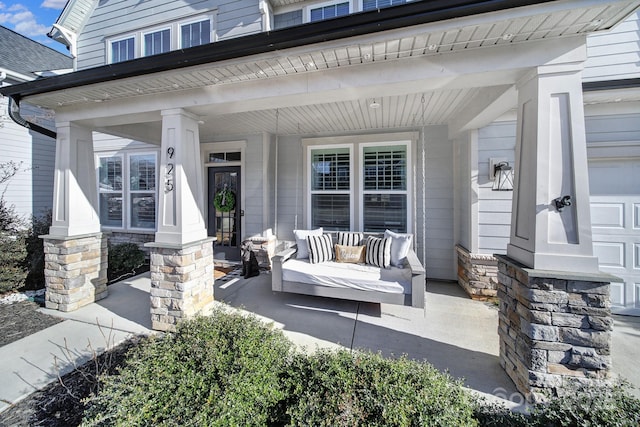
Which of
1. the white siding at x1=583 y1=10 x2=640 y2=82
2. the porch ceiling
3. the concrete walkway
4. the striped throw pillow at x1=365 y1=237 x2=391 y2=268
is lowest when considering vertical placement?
the concrete walkway

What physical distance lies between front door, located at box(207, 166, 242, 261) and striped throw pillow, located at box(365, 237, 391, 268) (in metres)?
3.13

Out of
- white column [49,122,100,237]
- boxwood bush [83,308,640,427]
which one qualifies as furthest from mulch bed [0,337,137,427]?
white column [49,122,100,237]

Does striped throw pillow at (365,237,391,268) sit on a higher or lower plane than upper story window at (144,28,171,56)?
lower

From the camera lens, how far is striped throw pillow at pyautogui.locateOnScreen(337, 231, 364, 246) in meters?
4.61

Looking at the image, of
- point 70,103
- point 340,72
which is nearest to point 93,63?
point 70,103

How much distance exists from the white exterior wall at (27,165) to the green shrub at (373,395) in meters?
8.24

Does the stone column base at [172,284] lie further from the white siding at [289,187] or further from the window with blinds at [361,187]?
the window with blinds at [361,187]

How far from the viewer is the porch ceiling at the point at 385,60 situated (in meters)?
1.90

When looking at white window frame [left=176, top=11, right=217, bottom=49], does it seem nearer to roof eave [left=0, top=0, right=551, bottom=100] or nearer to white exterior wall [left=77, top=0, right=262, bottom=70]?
white exterior wall [left=77, top=0, right=262, bottom=70]

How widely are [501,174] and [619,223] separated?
1.71 metres

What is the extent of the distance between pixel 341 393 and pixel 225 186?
5224 millimetres

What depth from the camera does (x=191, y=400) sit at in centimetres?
151

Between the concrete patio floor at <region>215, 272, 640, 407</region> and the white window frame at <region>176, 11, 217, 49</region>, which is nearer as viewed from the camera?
the concrete patio floor at <region>215, 272, 640, 407</region>

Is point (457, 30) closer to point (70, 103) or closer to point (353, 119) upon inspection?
point (353, 119)
